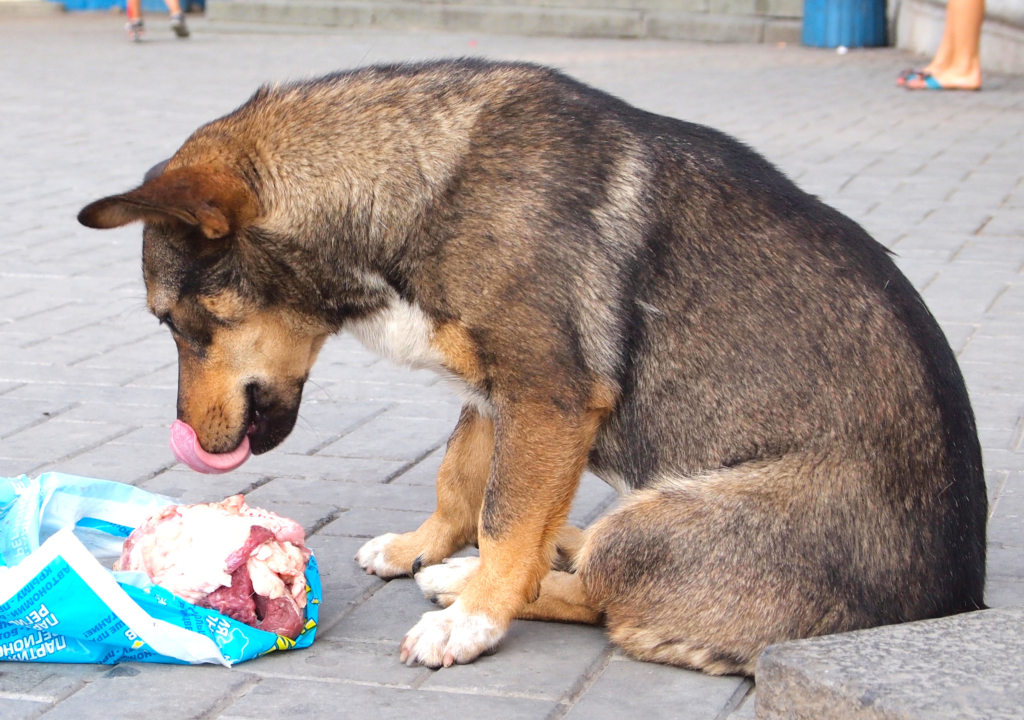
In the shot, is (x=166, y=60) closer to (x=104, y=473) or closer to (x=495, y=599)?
(x=104, y=473)

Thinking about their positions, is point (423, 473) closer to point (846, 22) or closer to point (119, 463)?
point (119, 463)

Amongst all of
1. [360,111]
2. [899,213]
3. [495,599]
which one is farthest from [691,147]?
[899,213]

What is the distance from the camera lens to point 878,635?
3.02 meters

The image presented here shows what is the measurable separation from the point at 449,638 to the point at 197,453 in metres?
0.92

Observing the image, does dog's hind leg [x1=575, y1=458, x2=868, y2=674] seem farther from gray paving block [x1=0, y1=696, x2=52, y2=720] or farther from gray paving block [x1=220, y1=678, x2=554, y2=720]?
gray paving block [x1=0, y1=696, x2=52, y2=720]

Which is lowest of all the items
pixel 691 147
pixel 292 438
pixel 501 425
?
pixel 292 438

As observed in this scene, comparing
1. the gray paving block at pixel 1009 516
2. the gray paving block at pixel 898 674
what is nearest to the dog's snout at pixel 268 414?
the gray paving block at pixel 898 674

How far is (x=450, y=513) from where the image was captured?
3.98 m

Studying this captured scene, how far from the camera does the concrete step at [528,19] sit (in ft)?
64.0

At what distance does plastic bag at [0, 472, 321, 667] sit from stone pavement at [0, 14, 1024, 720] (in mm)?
47

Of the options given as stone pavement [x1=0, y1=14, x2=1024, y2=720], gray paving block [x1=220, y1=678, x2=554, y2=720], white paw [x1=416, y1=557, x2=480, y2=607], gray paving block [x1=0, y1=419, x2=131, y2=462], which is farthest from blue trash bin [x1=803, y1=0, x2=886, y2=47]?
gray paving block [x1=220, y1=678, x2=554, y2=720]

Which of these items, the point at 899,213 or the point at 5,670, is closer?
the point at 5,670

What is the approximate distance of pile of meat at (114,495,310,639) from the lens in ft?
10.9

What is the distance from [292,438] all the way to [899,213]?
496 centimetres
